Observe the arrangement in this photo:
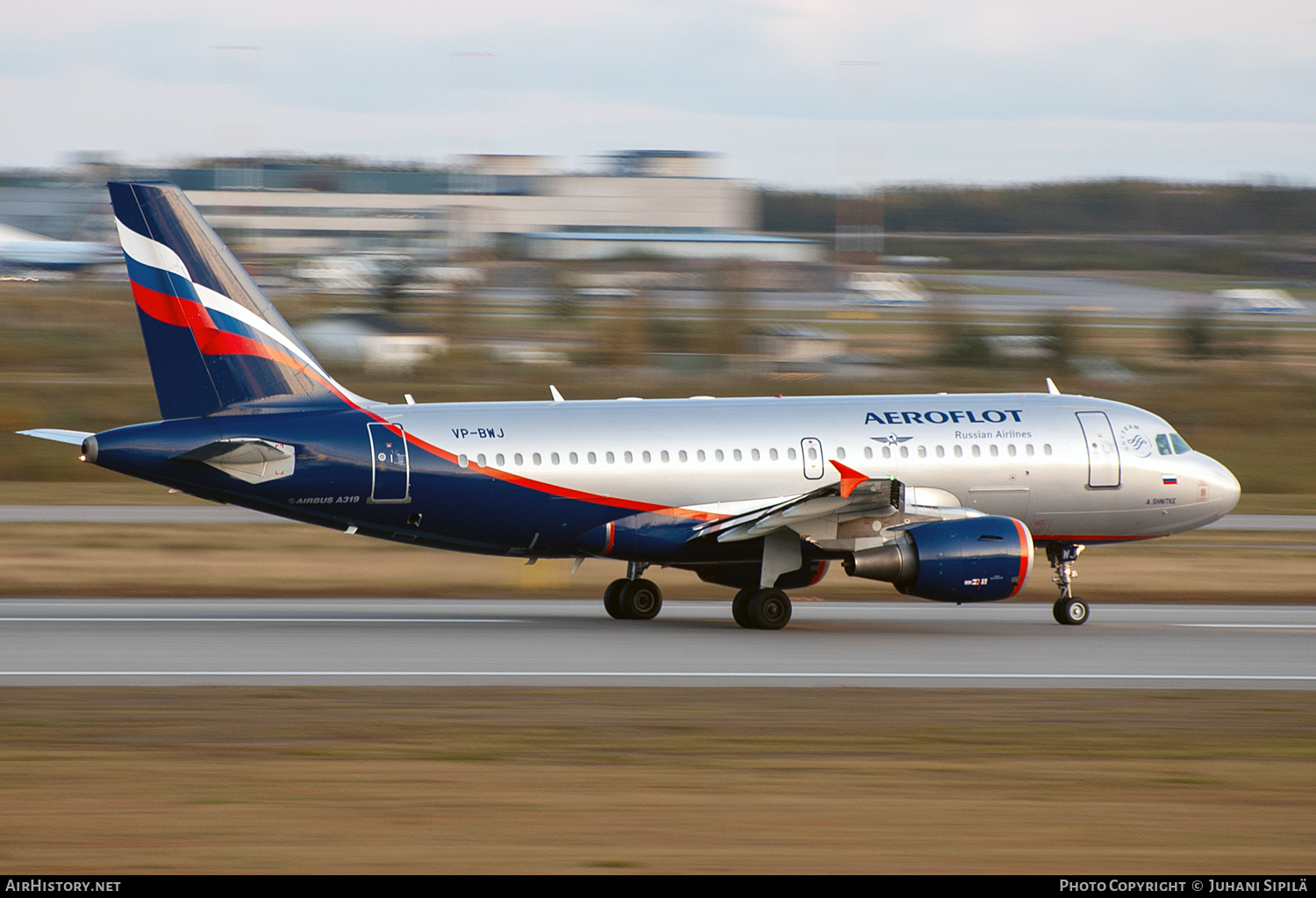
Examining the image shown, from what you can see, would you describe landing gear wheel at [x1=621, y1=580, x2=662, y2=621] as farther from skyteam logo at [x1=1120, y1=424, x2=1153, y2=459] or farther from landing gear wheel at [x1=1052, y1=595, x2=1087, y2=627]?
skyteam logo at [x1=1120, y1=424, x2=1153, y2=459]

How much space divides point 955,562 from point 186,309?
11992 millimetres

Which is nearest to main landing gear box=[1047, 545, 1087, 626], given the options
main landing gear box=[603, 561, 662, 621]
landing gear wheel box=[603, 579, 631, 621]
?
main landing gear box=[603, 561, 662, 621]

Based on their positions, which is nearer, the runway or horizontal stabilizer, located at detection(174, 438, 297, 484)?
the runway

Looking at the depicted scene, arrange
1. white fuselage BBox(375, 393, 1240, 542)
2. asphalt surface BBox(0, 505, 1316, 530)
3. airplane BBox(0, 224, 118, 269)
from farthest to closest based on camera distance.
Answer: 1. airplane BBox(0, 224, 118, 269)
2. asphalt surface BBox(0, 505, 1316, 530)
3. white fuselage BBox(375, 393, 1240, 542)

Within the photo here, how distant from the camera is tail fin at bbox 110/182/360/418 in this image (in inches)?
885

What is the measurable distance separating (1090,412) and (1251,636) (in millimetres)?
4635

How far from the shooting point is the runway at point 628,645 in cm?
1897

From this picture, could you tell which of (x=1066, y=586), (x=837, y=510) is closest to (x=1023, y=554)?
(x=837, y=510)

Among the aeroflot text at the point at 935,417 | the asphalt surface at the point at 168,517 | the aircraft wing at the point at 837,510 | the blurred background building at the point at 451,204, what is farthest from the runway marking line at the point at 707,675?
the blurred background building at the point at 451,204

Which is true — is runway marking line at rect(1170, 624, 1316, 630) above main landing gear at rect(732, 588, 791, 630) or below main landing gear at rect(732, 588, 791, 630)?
below

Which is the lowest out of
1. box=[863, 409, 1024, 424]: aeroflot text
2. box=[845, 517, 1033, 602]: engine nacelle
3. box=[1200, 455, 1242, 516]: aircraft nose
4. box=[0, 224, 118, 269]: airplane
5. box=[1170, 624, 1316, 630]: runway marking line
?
box=[1170, 624, 1316, 630]: runway marking line

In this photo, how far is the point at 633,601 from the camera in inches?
983

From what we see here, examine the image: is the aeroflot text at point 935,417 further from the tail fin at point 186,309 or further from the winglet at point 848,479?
the tail fin at point 186,309

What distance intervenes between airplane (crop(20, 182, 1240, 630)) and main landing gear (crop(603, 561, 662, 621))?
35 mm
